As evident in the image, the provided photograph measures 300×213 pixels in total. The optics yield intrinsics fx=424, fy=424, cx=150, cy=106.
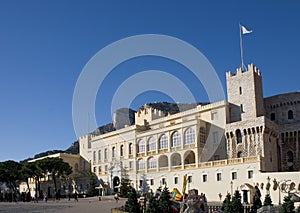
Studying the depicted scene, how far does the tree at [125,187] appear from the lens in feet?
220

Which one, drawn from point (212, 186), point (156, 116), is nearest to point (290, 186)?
point (212, 186)

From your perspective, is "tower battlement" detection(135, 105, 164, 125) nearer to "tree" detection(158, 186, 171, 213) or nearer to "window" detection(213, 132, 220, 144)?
"window" detection(213, 132, 220, 144)

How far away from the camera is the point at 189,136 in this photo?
63.4m

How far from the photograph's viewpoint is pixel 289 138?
6078 centimetres

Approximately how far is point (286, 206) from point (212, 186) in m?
29.4

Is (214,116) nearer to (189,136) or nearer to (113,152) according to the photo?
(189,136)

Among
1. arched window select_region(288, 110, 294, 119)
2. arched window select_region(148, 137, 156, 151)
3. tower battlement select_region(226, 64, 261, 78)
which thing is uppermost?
tower battlement select_region(226, 64, 261, 78)

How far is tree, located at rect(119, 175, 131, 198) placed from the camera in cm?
6719

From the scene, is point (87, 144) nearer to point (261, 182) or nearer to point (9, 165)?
point (9, 165)

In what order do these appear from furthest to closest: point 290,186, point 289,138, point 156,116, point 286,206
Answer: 1. point 156,116
2. point 289,138
3. point 290,186
4. point 286,206

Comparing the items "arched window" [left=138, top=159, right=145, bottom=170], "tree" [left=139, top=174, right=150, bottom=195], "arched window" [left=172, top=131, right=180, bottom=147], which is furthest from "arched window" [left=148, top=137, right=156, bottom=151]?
"tree" [left=139, top=174, right=150, bottom=195]

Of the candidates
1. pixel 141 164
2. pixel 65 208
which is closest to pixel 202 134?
pixel 141 164

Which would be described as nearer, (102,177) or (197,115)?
(197,115)

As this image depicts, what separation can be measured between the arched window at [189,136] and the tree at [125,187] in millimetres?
11950
